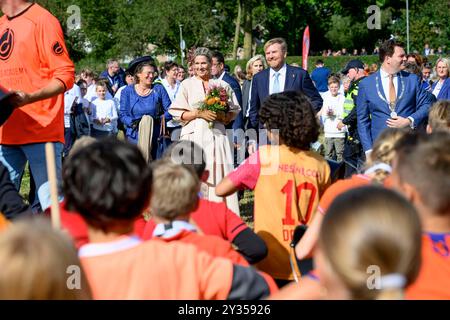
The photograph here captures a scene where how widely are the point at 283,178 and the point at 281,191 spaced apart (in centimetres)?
8

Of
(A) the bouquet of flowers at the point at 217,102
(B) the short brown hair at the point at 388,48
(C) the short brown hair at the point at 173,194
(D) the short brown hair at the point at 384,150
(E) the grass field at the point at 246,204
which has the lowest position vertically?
(E) the grass field at the point at 246,204

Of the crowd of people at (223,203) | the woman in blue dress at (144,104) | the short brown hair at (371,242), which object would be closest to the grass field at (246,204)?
the woman in blue dress at (144,104)

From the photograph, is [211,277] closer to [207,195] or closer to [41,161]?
[41,161]

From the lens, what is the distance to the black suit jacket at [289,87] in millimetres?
9016

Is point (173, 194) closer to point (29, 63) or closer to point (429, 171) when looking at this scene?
point (429, 171)

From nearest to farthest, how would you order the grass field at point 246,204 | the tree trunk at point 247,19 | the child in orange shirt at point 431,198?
1. the child in orange shirt at point 431,198
2. the grass field at point 246,204
3. the tree trunk at point 247,19

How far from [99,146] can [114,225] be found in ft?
1.00

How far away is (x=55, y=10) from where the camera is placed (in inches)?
1612

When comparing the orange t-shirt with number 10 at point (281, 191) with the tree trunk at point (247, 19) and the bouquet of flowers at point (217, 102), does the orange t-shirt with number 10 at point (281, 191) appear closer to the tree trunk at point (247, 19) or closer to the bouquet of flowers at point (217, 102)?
the bouquet of flowers at point (217, 102)

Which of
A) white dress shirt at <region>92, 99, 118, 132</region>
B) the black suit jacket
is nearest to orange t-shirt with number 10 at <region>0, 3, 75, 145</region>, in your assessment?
the black suit jacket

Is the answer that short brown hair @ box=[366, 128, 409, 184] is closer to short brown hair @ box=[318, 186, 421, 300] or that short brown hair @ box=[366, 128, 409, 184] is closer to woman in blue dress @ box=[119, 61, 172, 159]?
short brown hair @ box=[318, 186, 421, 300]

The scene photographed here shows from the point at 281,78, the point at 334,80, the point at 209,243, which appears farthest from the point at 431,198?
the point at 334,80

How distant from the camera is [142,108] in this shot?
11.6 m
